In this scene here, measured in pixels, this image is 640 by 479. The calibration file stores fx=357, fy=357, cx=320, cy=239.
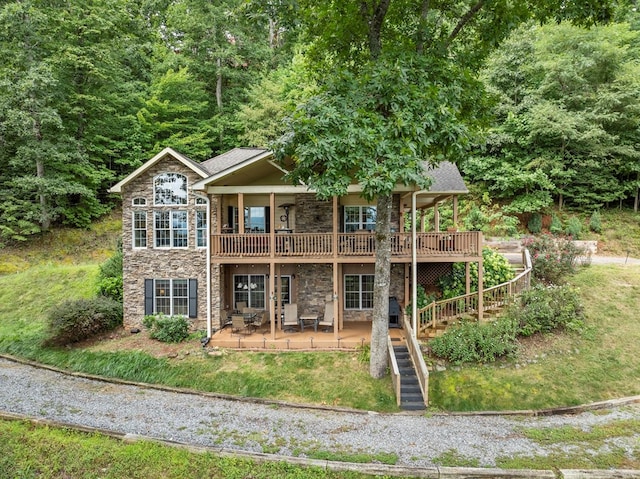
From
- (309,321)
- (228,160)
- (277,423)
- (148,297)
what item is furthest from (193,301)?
(277,423)

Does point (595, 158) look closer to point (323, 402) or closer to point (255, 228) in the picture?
point (255, 228)

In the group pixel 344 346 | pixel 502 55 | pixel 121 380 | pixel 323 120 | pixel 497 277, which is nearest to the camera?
pixel 323 120

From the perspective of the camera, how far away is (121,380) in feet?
36.2

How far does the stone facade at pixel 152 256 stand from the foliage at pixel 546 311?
11.5 m

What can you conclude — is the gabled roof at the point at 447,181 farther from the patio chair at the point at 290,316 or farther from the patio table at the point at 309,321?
the patio chair at the point at 290,316

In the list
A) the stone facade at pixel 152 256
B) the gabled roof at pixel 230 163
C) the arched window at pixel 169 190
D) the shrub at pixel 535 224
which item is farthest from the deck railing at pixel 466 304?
the shrub at pixel 535 224

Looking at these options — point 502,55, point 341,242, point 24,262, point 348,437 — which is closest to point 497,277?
point 341,242

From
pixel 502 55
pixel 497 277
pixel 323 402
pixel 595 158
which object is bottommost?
pixel 323 402

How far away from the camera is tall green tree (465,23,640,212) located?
22.4m

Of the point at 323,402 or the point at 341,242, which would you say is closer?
the point at 323,402

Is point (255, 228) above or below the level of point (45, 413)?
above

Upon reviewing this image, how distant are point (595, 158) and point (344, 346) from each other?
75.0ft

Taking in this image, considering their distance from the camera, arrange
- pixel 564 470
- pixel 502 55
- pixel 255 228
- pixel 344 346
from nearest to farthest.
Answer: pixel 564 470, pixel 344 346, pixel 255 228, pixel 502 55

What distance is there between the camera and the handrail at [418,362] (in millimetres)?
9508
